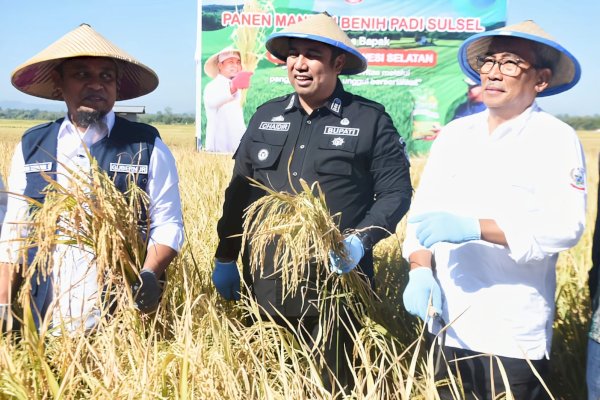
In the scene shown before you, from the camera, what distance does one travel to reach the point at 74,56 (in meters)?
2.19

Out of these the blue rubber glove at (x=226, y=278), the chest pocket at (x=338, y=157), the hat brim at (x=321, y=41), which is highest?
the hat brim at (x=321, y=41)

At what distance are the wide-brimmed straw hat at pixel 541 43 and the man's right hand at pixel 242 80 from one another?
14.8 meters

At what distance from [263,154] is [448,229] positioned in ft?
3.13

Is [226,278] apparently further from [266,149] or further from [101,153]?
[101,153]

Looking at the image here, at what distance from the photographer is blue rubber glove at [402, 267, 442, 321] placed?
1.96 m

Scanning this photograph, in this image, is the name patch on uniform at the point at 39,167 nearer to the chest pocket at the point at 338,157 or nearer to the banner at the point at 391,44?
the chest pocket at the point at 338,157

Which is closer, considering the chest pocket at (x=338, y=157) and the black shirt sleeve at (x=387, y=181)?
the black shirt sleeve at (x=387, y=181)

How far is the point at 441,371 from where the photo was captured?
2.11 meters

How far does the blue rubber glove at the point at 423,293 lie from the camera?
1.96 m

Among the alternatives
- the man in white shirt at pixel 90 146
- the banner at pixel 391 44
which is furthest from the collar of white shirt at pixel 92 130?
the banner at pixel 391 44

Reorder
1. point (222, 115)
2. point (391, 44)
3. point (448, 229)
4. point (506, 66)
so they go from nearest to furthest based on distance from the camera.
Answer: point (448, 229) → point (506, 66) → point (222, 115) → point (391, 44)

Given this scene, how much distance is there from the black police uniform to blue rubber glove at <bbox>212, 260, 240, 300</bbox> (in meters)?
0.09

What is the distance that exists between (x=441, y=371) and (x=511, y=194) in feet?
2.24

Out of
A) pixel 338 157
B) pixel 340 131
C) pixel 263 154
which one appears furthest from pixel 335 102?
pixel 263 154
